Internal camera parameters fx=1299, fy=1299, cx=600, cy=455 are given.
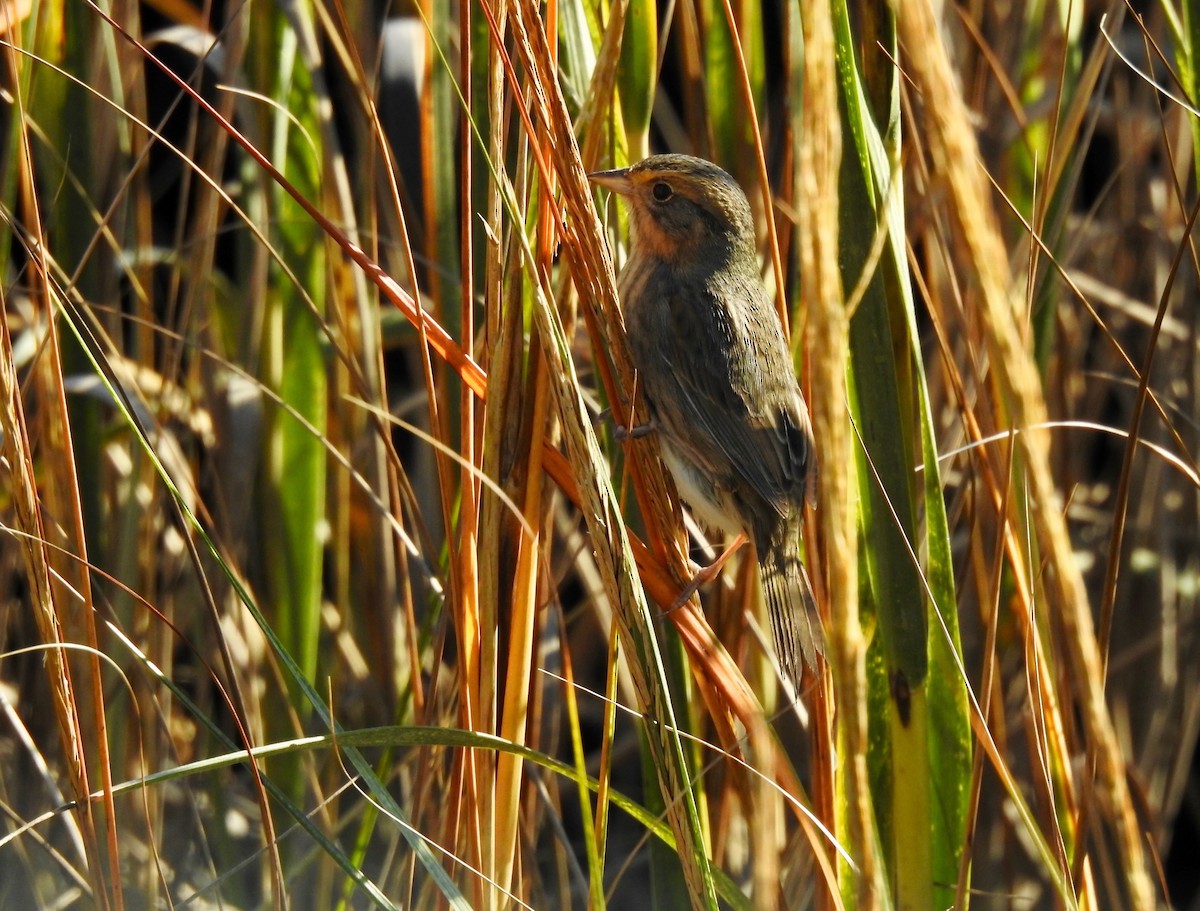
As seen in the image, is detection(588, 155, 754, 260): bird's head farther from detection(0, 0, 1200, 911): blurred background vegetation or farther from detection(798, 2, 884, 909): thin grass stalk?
detection(798, 2, 884, 909): thin grass stalk

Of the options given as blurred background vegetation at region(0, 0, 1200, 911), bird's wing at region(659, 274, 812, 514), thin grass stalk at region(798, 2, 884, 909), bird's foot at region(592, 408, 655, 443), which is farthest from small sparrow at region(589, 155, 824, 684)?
thin grass stalk at region(798, 2, 884, 909)

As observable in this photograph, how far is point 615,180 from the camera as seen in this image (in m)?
2.21

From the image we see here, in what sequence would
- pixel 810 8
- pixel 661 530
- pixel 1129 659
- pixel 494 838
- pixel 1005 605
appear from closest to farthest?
pixel 810 8 < pixel 494 838 < pixel 661 530 < pixel 1005 605 < pixel 1129 659

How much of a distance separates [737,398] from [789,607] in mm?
477

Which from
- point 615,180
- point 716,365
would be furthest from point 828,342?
point 716,365

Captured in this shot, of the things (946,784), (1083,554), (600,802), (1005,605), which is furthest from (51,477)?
(1083,554)

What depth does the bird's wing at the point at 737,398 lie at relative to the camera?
2.47m

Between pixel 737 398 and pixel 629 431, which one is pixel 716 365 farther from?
pixel 629 431

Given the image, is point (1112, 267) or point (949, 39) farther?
point (1112, 267)

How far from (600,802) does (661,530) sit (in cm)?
40

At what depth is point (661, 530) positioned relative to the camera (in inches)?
67.6

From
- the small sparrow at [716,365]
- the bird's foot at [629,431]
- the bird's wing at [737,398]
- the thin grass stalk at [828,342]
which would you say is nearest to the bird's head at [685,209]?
the small sparrow at [716,365]

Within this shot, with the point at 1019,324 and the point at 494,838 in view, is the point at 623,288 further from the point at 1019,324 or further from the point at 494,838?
the point at 1019,324

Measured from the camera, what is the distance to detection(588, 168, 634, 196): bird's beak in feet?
7.03
